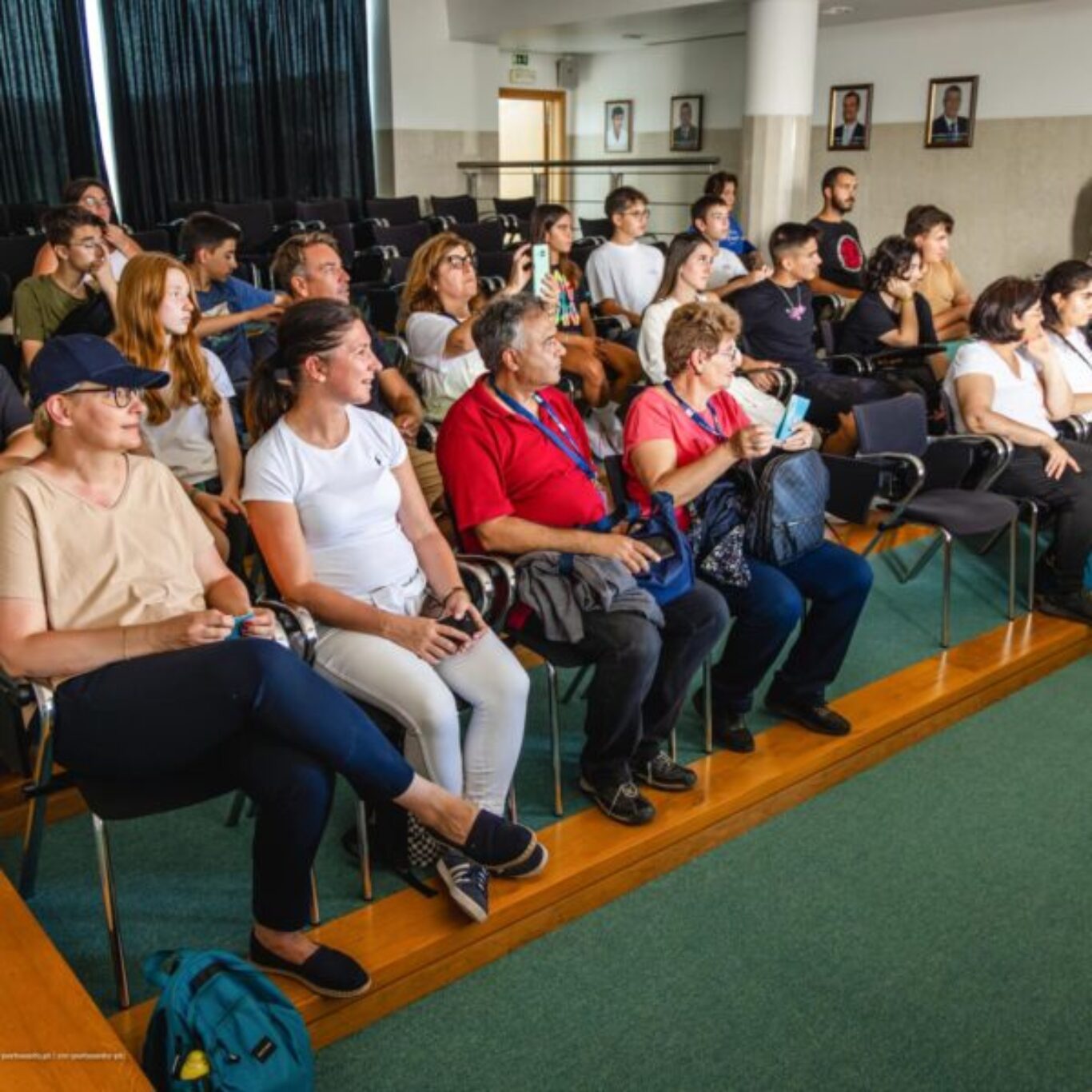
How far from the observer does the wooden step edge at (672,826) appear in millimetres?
2178

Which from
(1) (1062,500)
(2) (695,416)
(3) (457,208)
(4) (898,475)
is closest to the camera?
(2) (695,416)

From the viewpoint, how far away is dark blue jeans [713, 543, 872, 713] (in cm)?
292

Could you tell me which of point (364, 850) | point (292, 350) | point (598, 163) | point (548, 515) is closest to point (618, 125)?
point (598, 163)

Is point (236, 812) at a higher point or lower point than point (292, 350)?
lower

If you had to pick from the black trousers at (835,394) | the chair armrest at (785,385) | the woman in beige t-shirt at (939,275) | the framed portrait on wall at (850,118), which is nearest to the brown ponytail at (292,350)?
the chair armrest at (785,385)

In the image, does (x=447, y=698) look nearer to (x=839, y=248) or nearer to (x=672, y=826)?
(x=672, y=826)

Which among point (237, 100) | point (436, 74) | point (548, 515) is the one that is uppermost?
point (436, 74)

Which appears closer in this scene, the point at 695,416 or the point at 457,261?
the point at 695,416

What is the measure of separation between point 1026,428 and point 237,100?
8.92 metres

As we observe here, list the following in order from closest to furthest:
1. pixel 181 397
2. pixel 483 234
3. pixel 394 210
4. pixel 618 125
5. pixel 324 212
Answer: pixel 181 397 < pixel 483 234 < pixel 324 212 < pixel 394 210 < pixel 618 125

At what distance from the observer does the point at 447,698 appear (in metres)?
2.30

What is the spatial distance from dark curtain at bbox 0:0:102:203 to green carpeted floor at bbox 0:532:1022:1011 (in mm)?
8340

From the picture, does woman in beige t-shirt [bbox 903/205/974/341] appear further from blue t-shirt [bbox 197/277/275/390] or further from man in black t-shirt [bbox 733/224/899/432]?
blue t-shirt [bbox 197/277/275/390]

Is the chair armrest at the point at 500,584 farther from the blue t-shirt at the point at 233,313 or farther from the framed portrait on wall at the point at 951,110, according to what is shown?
the framed portrait on wall at the point at 951,110
